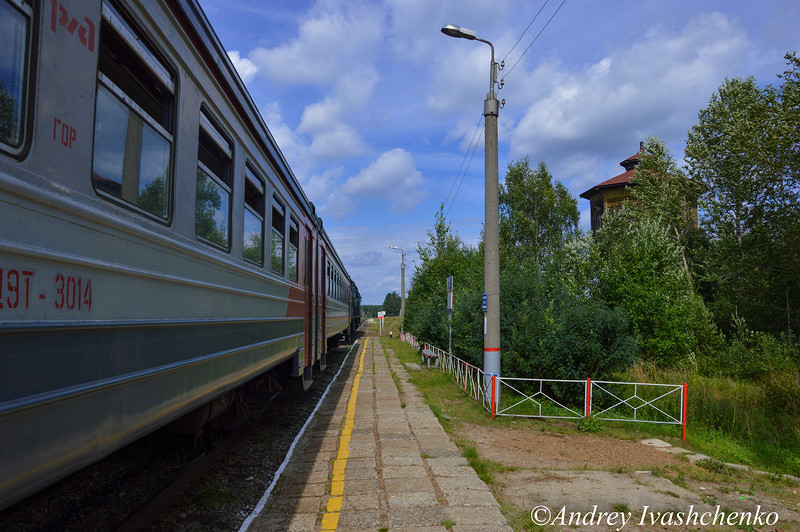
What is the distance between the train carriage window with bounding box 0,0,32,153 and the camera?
1.79m

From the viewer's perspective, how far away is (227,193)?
14.8 feet

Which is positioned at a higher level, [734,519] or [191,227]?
[191,227]

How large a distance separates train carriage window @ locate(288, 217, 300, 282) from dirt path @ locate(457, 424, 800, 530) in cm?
335

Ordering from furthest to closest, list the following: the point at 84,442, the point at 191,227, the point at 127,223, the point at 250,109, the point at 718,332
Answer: the point at 718,332
the point at 250,109
the point at 191,227
the point at 127,223
the point at 84,442

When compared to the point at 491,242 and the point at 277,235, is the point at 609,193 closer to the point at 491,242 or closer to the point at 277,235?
the point at 491,242

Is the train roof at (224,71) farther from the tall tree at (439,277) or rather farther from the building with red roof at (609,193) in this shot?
the building with red roof at (609,193)

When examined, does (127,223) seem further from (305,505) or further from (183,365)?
(305,505)

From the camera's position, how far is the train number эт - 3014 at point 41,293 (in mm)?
1676

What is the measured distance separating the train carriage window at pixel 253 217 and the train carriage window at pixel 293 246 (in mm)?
1849

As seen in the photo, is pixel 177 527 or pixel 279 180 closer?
pixel 177 527

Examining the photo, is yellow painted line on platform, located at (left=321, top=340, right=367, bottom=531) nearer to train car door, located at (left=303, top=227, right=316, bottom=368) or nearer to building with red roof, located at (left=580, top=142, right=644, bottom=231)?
train car door, located at (left=303, top=227, right=316, bottom=368)

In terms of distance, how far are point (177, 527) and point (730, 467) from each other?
5.80 m

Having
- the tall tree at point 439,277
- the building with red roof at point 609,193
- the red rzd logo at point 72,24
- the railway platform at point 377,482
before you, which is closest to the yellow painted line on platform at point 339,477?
the railway platform at point 377,482

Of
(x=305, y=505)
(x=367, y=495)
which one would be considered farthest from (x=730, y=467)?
(x=305, y=505)
